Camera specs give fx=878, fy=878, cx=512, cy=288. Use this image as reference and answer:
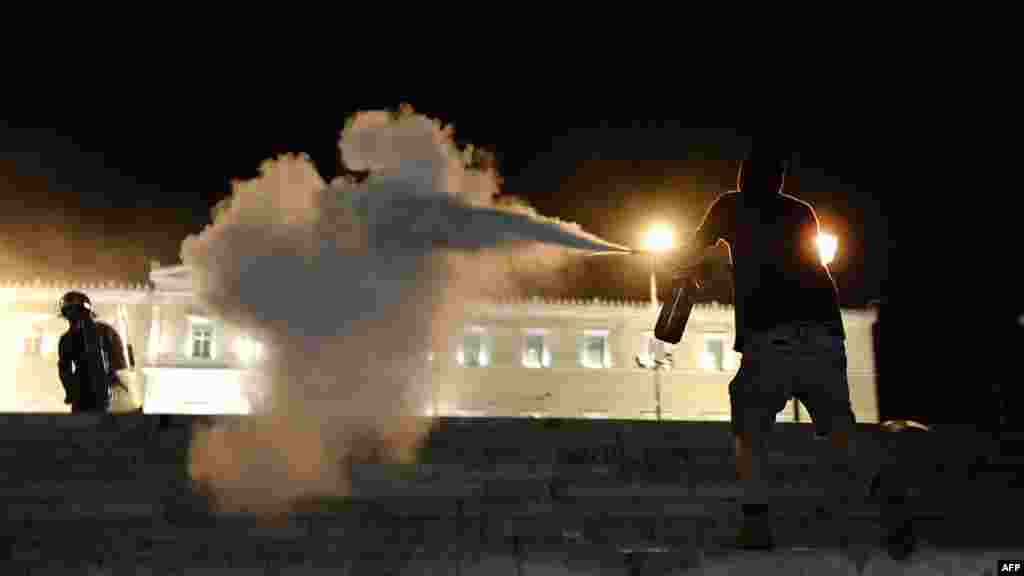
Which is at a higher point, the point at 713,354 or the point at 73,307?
the point at 713,354

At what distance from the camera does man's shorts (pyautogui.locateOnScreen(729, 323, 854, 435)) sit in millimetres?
5461

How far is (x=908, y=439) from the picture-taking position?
7719 millimetres

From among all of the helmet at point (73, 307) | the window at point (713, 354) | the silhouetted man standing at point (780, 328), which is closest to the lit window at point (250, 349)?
the helmet at point (73, 307)

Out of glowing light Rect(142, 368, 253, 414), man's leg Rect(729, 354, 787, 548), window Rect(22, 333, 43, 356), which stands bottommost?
man's leg Rect(729, 354, 787, 548)

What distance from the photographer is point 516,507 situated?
5742 millimetres

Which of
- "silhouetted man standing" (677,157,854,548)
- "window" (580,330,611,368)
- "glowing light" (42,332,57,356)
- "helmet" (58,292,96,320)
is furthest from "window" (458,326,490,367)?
"silhouetted man standing" (677,157,854,548)

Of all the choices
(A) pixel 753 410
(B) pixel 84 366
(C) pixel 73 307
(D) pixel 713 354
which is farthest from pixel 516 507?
(D) pixel 713 354

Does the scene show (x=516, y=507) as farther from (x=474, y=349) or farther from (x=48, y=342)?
(x=48, y=342)

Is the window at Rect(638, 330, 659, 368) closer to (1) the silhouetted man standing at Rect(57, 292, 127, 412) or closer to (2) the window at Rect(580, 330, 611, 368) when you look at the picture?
(2) the window at Rect(580, 330, 611, 368)

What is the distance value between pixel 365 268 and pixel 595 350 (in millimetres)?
47529

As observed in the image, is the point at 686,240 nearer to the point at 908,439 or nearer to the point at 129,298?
the point at 908,439

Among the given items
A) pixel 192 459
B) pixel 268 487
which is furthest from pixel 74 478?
pixel 268 487

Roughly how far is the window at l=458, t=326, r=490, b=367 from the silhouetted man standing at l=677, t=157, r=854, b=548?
48.1 m

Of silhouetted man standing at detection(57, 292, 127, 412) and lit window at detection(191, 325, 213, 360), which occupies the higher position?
lit window at detection(191, 325, 213, 360)
